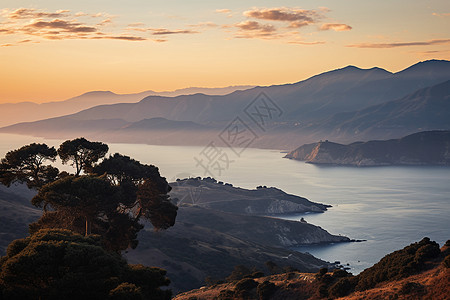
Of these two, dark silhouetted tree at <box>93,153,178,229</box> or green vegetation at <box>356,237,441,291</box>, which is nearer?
green vegetation at <box>356,237,441,291</box>

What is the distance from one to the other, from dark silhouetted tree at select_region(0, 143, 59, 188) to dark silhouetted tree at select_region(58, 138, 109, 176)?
147 centimetres

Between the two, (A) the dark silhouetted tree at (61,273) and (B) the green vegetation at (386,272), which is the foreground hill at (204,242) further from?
(A) the dark silhouetted tree at (61,273)

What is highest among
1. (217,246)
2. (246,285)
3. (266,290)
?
(266,290)

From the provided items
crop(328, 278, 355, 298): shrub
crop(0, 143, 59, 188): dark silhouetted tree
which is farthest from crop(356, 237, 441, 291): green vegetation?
crop(0, 143, 59, 188): dark silhouetted tree

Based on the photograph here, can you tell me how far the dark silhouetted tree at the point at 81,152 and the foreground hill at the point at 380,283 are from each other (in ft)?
67.6

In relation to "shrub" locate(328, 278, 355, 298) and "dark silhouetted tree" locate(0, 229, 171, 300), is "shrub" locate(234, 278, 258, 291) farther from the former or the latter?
"dark silhouetted tree" locate(0, 229, 171, 300)

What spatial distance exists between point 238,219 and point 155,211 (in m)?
148

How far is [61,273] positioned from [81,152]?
67.3ft

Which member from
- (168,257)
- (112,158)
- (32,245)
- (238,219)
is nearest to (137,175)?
(112,158)

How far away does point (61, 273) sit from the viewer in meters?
31.5

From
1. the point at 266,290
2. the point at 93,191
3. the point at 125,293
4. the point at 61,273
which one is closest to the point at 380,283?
the point at 266,290

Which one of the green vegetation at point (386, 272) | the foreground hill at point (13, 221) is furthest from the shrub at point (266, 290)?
the foreground hill at point (13, 221)

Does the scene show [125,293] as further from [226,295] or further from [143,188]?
[226,295]

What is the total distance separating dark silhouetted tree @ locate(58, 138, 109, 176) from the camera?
49156mm
